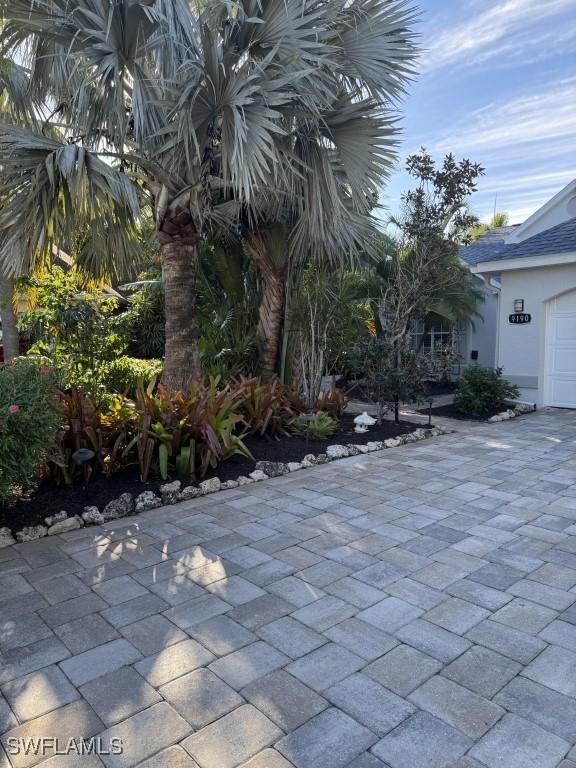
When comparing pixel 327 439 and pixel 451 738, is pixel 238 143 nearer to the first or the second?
pixel 327 439

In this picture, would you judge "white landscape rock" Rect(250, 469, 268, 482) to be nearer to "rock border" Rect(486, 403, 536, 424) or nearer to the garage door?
"rock border" Rect(486, 403, 536, 424)

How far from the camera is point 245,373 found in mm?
8266

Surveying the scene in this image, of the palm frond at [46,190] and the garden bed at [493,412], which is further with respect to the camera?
the garden bed at [493,412]

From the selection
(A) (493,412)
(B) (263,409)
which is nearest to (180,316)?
(B) (263,409)

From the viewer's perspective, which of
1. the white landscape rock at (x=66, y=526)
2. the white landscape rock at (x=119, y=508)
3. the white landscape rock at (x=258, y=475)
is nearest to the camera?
the white landscape rock at (x=66, y=526)

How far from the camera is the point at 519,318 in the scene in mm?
10250

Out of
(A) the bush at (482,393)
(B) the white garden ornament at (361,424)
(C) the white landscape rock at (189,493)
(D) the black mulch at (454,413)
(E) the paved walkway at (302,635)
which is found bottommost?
(E) the paved walkway at (302,635)

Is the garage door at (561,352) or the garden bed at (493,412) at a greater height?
the garage door at (561,352)

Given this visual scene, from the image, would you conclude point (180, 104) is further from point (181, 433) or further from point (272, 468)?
point (272, 468)

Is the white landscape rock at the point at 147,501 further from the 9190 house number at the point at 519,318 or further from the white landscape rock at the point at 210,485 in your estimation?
the 9190 house number at the point at 519,318

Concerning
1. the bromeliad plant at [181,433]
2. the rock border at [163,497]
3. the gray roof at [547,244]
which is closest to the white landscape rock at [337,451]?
the rock border at [163,497]

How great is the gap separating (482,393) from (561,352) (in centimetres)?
190

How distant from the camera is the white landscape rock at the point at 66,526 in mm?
4180

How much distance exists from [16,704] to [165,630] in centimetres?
76
